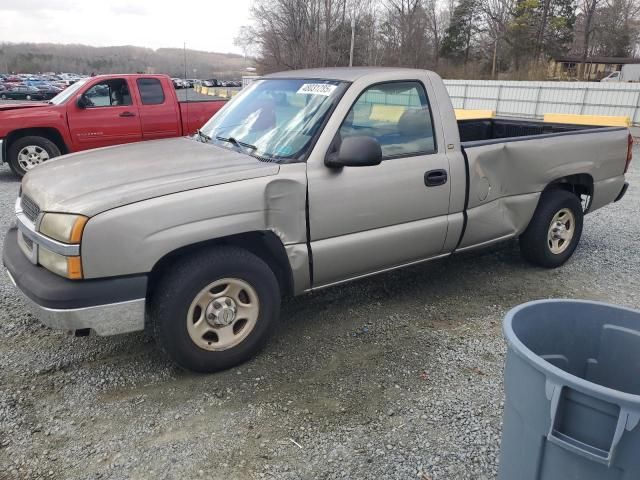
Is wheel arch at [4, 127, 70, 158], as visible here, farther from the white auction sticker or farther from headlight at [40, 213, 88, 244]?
headlight at [40, 213, 88, 244]

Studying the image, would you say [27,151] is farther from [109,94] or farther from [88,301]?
[88,301]

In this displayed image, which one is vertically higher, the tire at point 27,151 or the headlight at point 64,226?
the headlight at point 64,226

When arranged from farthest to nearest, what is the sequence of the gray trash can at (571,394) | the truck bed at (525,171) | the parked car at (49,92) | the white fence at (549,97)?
the parked car at (49,92) < the white fence at (549,97) < the truck bed at (525,171) < the gray trash can at (571,394)

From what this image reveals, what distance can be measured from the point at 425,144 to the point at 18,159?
7.65 m

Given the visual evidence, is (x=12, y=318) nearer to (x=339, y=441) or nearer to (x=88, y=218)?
(x=88, y=218)

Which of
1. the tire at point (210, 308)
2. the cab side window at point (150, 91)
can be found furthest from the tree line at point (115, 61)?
the tire at point (210, 308)

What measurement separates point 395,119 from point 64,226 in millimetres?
2327

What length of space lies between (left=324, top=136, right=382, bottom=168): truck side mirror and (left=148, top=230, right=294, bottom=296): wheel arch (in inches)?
25.4

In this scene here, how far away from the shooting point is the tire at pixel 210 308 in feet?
9.47

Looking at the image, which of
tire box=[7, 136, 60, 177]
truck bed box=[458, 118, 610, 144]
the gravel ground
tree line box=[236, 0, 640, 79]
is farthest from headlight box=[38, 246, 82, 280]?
tree line box=[236, 0, 640, 79]

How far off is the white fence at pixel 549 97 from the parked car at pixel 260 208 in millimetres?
16135

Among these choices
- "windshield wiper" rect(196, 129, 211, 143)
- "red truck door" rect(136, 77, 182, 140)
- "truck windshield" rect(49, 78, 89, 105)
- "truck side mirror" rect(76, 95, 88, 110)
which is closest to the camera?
"windshield wiper" rect(196, 129, 211, 143)

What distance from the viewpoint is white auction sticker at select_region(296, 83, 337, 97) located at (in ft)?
11.7

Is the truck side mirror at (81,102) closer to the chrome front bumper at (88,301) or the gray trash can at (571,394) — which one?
the chrome front bumper at (88,301)
